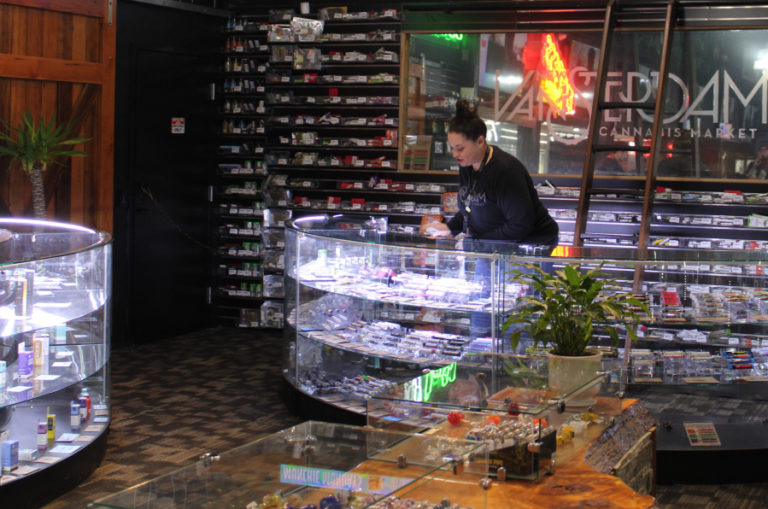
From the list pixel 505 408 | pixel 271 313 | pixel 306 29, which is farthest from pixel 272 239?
pixel 505 408

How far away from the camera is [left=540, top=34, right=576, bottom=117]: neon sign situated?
8.55 m

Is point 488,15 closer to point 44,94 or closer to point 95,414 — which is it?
point 44,94

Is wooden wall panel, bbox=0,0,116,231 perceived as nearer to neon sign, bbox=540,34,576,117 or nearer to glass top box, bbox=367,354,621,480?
neon sign, bbox=540,34,576,117

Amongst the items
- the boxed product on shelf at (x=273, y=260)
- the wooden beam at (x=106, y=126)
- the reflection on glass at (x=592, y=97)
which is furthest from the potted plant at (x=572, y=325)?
the boxed product on shelf at (x=273, y=260)

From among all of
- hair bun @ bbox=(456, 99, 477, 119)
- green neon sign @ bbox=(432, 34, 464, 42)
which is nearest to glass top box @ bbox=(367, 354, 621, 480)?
hair bun @ bbox=(456, 99, 477, 119)

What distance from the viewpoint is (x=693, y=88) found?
8180 millimetres

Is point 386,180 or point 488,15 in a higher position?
point 488,15

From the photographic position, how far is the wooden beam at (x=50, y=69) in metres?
7.15

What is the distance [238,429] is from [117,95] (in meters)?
3.67

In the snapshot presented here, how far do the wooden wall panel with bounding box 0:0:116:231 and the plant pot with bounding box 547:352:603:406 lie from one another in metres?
5.26

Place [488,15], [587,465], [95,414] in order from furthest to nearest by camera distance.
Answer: [488,15] < [95,414] < [587,465]

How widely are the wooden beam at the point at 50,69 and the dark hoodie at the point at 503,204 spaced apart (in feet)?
12.9

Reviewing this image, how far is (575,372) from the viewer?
3549 millimetres

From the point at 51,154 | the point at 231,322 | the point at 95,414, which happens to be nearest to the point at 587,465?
the point at 95,414
